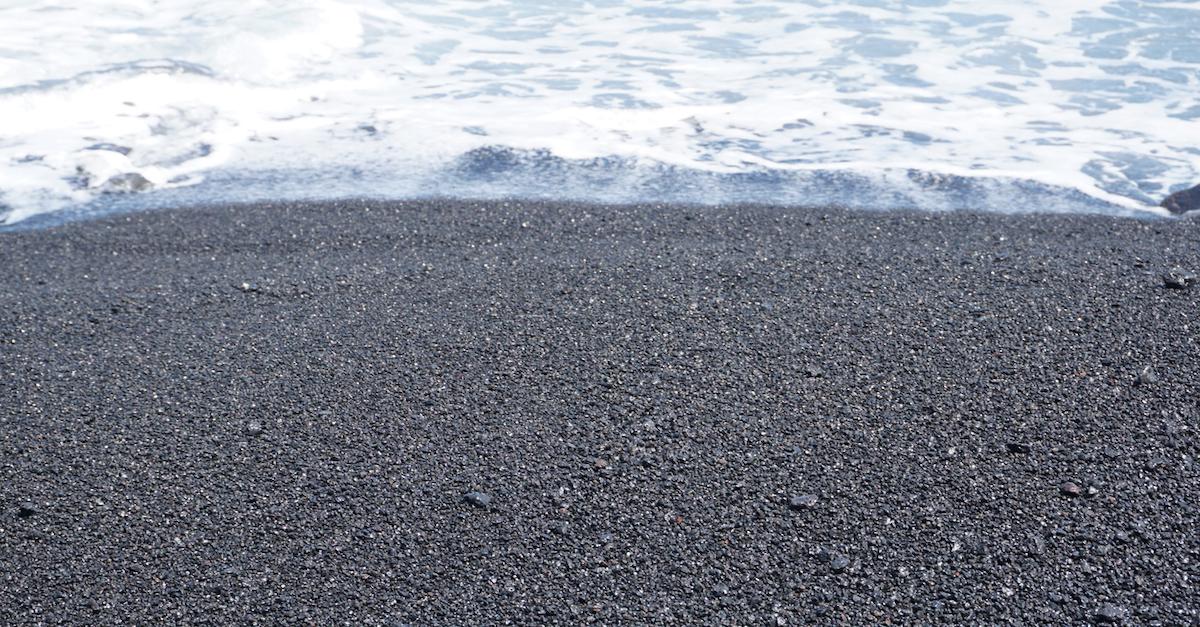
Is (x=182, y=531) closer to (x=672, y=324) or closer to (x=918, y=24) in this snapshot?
(x=672, y=324)

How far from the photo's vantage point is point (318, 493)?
3908mm

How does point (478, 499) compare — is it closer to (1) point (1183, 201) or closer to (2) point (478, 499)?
(2) point (478, 499)

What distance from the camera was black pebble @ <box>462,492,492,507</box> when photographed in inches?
151

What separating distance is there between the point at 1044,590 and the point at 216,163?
6.65 metres

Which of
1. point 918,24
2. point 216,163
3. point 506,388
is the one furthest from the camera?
point 918,24

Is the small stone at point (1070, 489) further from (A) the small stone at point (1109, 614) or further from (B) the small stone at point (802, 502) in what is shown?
(B) the small stone at point (802, 502)

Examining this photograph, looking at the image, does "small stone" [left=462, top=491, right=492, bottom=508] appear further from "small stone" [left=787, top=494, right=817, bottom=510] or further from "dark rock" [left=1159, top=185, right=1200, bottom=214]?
"dark rock" [left=1159, top=185, right=1200, bottom=214]

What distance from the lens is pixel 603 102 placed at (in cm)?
978

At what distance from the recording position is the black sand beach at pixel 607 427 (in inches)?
137

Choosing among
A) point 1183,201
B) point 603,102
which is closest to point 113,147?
point 603,102

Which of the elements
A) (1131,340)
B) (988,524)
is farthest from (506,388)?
(1131,340)

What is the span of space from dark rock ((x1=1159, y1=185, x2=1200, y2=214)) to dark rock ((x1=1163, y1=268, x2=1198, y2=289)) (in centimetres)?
173

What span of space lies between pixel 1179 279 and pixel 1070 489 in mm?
1977

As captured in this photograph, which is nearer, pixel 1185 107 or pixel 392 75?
pixel 1185 107
